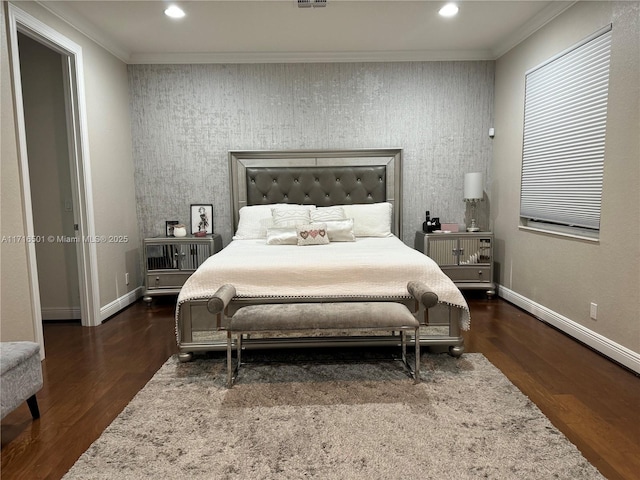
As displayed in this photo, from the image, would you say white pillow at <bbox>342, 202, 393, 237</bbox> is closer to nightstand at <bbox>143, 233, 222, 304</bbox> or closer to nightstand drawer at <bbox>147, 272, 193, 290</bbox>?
nightstand at <bbox>143, 233, 222, 304</bbox>

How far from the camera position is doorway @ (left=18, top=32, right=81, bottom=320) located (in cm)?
380

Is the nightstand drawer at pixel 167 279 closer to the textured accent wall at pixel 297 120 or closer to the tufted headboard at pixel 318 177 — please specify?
the textured accent wall at pixel 297 120

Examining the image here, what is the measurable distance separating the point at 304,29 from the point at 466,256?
280 cm

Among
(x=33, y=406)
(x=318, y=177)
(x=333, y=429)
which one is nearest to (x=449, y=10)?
(x=318, y=177)

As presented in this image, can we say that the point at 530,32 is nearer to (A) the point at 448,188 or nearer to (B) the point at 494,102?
(B) the point at 494,102

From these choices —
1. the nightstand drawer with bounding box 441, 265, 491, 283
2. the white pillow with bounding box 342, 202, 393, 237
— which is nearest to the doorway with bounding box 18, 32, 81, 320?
the white pillow with bounding box 342, 202, 393, 237

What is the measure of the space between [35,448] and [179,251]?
2.67 meters

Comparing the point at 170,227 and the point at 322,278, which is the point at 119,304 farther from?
the point at 322,278

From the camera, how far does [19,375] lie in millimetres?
2020

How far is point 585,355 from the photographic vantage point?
299 cm

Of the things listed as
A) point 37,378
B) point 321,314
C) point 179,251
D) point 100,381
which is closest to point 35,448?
Answer: point 37,378

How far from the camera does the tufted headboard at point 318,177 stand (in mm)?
4797

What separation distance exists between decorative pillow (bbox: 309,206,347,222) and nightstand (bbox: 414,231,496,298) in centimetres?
96

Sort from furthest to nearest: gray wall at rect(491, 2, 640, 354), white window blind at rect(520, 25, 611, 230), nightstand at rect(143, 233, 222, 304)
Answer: nightstand at rect(143, 233, 222, 304)
white window blind at rect(520, 25, 611, 230)
gray wall at rect(491, 2, 640, 354)
